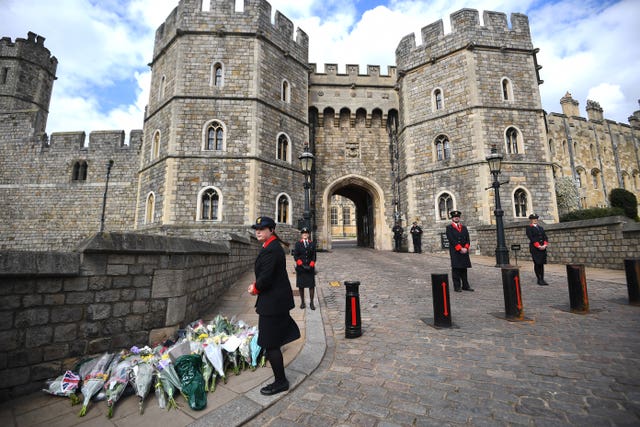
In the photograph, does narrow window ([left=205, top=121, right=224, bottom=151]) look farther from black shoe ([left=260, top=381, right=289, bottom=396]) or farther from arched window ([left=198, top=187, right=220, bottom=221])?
black shoe ([left=260, top=381, right=289, bottom=396])

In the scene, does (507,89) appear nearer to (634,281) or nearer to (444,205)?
(444,205)

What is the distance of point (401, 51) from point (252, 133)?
1150 centimetres

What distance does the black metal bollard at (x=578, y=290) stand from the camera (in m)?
4.84

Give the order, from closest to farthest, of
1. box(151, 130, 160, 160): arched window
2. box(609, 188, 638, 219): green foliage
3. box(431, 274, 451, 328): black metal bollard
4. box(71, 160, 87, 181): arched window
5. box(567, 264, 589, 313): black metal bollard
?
1. box(431, 274, 451, 328): black metal bollard
2. box(567, 264, 589, 313): black metal bollard
3. box(151, 130, 160, 160): arched window
4. box(71, 160, 87, 181): arched window
5. box(609, 188, 638, 219): green foliage

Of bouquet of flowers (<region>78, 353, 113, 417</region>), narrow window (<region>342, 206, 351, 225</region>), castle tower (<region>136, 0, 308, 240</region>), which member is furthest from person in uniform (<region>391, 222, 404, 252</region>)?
narrow window (<region>342, 206, 351, 225</region>)

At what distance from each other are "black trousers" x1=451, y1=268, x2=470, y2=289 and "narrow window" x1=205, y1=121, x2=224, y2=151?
38.4 feet

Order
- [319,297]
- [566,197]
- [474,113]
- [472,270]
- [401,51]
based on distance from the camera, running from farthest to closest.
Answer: [566,197] → [401,51] → [474,113] → [472,270] → [319,297]

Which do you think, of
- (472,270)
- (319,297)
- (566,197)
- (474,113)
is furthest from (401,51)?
(319,297)

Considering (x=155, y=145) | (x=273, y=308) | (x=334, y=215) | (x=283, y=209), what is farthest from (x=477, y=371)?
(x=334, y=215)

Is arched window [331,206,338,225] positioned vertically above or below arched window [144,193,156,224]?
above

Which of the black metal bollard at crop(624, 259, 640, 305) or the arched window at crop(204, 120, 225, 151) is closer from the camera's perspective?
the black metal bollard at crop(624, 259, 640, 305)

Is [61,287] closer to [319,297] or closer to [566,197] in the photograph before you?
[319,297]

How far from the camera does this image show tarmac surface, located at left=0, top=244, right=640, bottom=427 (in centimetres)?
225

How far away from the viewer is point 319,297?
6578 mm
